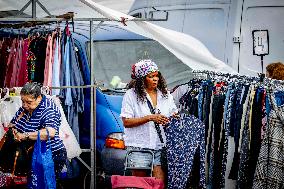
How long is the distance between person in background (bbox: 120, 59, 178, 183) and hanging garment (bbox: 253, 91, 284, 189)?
1093 millimetres

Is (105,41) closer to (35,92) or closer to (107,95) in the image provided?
(107,95)

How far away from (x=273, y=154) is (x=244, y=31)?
3.74m

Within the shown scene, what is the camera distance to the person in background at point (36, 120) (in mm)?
5215

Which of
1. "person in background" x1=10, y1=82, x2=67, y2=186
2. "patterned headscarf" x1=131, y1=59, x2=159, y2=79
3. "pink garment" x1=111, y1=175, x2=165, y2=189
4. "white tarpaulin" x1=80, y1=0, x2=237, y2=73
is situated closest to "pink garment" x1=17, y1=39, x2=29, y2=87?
"white tarpaulin" x1=80, y1=0, x2=237, y2=73

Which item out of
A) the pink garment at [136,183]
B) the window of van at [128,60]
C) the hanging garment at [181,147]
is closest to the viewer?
the pink garment at [136,183]

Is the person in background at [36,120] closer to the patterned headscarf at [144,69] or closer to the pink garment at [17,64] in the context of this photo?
the patterned headscarf at [144,69]

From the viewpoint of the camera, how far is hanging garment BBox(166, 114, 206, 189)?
520 cm

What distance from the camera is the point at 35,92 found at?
525 cm

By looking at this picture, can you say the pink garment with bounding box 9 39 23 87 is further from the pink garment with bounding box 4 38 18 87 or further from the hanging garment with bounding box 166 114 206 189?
the hanging garment with bounding box 166 114 206 189

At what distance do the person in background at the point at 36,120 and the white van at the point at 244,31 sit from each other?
3.84m

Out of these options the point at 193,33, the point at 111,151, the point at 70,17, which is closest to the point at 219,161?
the point at 111,151

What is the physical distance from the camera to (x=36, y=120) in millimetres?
5312

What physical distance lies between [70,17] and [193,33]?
3425 millimetres

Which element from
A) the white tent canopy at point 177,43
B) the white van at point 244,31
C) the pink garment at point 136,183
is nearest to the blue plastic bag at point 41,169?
the pink garment at point 136,183
